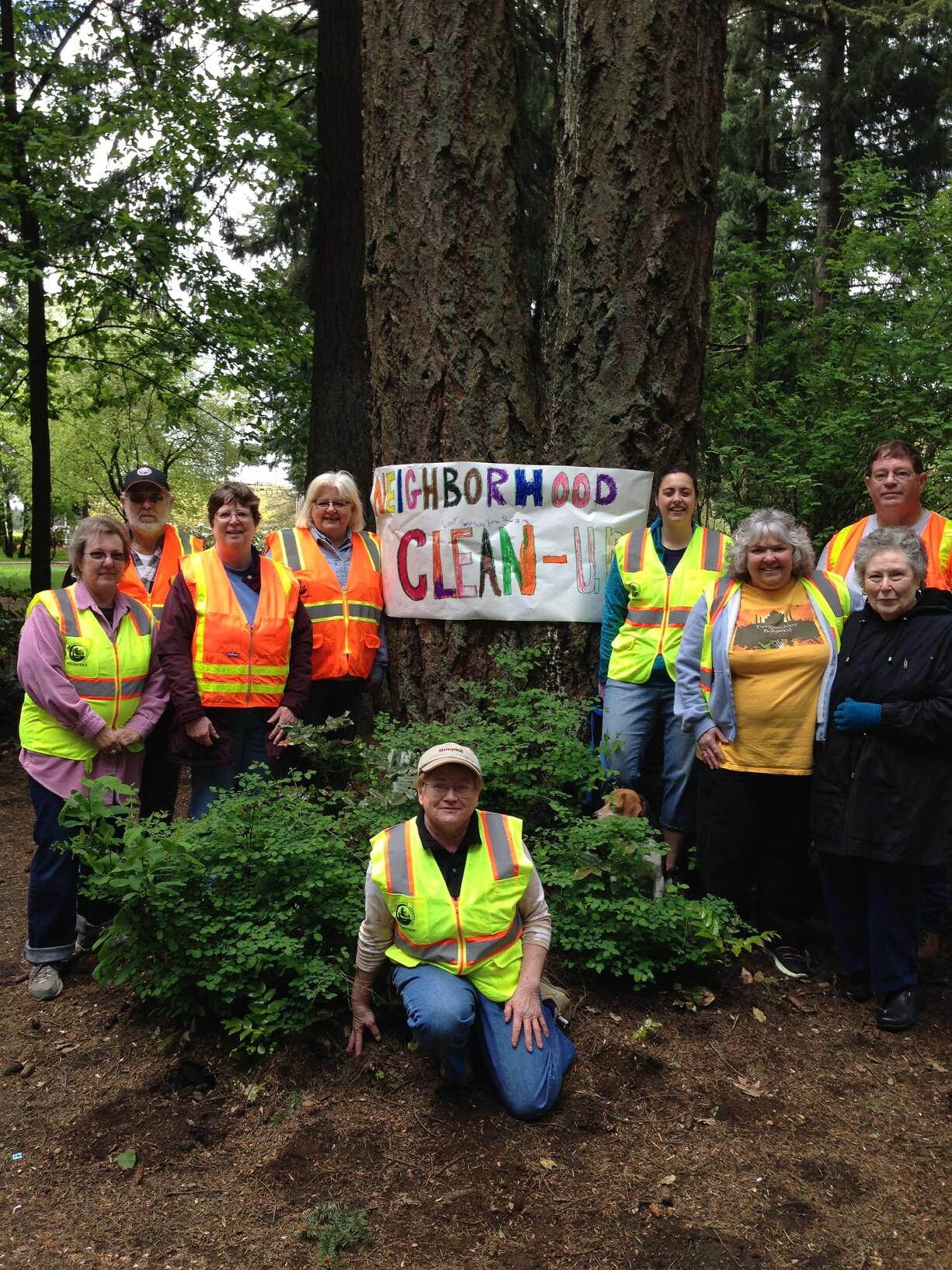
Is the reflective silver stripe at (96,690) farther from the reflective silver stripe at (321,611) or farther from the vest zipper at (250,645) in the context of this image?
the reflective silver stripe at (321,611)

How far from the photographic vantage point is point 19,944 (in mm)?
4918

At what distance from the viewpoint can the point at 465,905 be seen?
3242 mm

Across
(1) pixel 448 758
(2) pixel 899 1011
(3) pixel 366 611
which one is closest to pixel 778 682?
(2) pixel 899 1011

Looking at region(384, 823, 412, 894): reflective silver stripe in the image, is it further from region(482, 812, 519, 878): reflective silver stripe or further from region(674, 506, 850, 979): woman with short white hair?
region(674, 506, 850, 979): woman with short white hair

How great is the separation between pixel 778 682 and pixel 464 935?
1668 millimetres

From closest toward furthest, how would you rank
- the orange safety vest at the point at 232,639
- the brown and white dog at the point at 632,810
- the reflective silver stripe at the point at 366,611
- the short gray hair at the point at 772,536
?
the brown and white dog at the point at 632,810
the short gray hair at the point at 772,536
the orange safety vest at the point at 232,639
the reflective silver stripe at the point at 366,611

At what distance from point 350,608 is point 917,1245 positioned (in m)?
3.23

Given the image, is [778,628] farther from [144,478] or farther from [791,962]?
[144,478]

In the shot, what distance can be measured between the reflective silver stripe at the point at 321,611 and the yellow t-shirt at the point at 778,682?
1.82 meters

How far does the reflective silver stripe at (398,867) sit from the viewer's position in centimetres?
324

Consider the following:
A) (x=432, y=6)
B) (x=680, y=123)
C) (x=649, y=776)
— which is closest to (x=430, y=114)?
(x=432, y=6)

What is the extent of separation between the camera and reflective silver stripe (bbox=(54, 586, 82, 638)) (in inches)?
166

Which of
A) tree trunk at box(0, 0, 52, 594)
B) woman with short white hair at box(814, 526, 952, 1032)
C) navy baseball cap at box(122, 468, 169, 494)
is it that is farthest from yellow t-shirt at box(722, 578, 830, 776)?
tree trunk at box(0, 0, 52, 594)

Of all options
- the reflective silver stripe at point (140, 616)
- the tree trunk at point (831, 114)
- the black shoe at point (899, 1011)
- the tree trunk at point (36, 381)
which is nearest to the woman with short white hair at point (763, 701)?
the black shoe at point (899, 1011)
